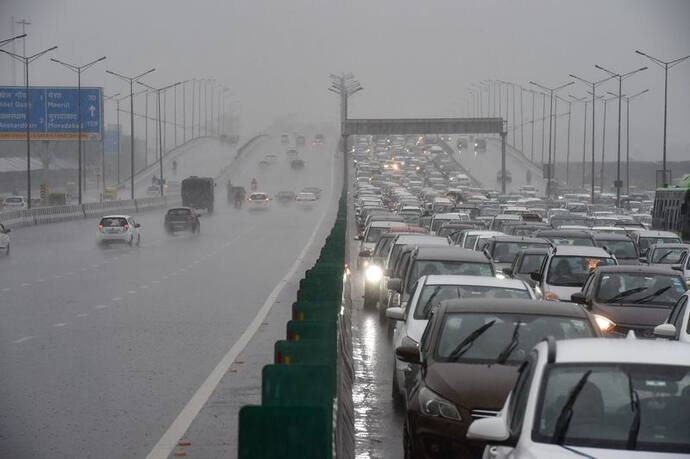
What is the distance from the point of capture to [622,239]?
30516mm

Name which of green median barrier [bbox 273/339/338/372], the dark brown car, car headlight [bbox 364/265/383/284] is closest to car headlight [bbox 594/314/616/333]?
the dark brown car

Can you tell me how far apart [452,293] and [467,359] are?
14.1 feet

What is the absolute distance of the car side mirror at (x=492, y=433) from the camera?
7.09m

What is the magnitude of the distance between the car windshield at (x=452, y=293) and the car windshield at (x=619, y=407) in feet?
24.2

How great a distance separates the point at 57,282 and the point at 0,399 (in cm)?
1982

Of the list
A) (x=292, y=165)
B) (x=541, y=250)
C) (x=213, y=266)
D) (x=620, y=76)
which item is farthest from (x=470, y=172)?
(x=541, y=250)

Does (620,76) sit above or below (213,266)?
above

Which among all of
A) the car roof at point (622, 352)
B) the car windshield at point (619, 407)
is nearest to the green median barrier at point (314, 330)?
the car roof at point (622, 352)

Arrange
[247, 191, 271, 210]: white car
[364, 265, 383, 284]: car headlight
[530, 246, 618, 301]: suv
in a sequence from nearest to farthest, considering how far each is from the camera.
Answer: [530, 246, 618, 301]: suv, [364, 265, 383, 284]: car headlight, [247, 191, 271, 210]: white car

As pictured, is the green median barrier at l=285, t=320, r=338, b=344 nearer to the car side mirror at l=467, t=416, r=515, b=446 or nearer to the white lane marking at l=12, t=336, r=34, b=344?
the car side mirror at l=467, t=416, r=515, b=446

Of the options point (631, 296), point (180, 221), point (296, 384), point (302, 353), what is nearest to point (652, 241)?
point (631, 296)

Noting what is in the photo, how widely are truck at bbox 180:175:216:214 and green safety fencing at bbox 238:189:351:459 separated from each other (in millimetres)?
75545

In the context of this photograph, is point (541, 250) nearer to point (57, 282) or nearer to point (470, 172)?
point (57, 282)

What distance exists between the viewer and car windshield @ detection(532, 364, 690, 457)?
22.9ft
